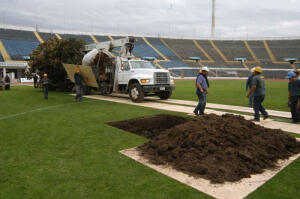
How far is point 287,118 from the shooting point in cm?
883

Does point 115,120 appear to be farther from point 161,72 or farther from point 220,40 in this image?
point 220,40

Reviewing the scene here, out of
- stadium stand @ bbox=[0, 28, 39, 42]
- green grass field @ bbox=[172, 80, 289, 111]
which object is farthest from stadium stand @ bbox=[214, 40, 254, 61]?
stadium stand @ bbox=[0, 28, 39, 42]

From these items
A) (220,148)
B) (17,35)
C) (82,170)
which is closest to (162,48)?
(17,35)

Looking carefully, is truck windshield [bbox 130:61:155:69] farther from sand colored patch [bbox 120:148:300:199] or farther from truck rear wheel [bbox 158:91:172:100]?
sand colored patch [bbox 120:148:300:199]

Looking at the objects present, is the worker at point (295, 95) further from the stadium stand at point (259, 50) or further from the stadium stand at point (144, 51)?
the stadium stand at point (259, 50)

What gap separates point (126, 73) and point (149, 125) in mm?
7530

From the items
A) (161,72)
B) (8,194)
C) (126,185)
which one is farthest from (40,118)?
(161,72)

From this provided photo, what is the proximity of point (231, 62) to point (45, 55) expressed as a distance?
52306mm

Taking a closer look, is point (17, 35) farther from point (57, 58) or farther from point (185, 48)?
point (185, 48)

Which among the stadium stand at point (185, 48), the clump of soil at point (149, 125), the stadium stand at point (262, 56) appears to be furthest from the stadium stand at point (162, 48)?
the clump of soil at point (149, 125)

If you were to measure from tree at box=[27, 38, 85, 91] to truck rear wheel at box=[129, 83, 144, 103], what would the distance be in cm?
745

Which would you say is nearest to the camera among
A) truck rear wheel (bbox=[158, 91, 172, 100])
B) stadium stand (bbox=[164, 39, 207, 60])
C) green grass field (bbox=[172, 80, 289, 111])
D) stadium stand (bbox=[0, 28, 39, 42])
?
green grass field (bbox=[172, 80, 289, 111])

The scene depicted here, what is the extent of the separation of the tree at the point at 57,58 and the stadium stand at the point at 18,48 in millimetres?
29036

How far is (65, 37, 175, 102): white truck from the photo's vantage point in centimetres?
1339
